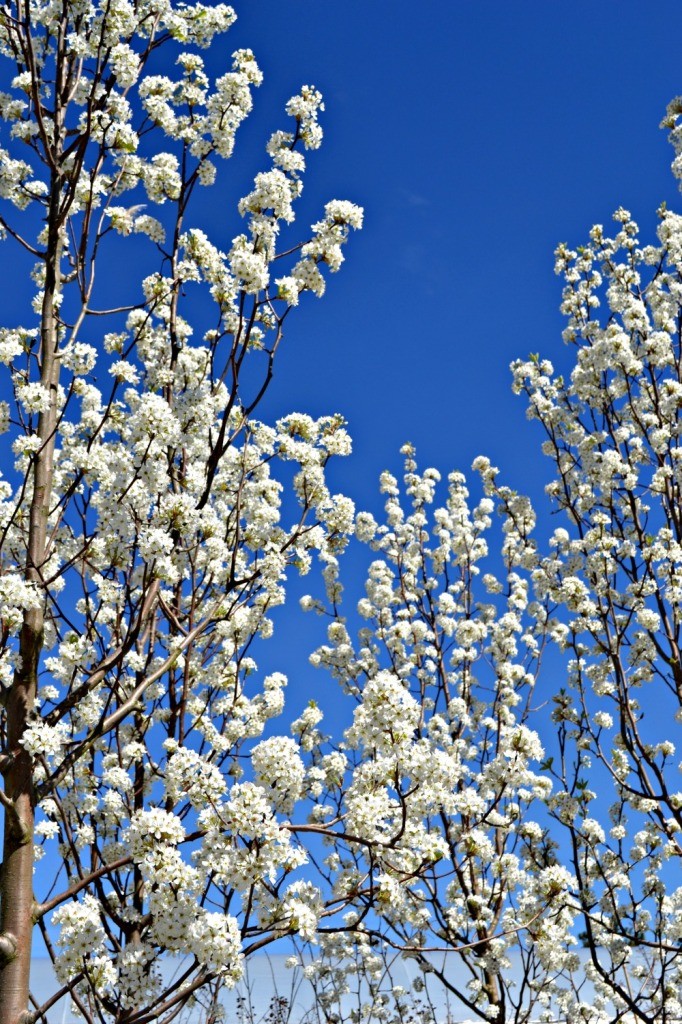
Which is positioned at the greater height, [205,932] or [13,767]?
[13,767]

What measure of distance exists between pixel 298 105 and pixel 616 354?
4.52 m

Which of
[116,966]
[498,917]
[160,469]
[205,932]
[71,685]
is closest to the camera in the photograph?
[205,932]

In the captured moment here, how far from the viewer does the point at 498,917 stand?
8.95 m

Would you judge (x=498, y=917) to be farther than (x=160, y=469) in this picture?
Yes

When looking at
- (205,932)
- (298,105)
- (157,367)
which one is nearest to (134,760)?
(205,932)

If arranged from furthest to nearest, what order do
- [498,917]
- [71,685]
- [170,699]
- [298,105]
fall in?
[498,917], [170,699], [298,105], [71,685]

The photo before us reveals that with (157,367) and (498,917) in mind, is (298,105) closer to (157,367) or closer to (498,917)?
(157,367)

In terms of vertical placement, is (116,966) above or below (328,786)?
below

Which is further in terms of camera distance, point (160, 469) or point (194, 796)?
point (160, 469)

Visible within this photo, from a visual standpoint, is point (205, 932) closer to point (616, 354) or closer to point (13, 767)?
point (13, 767)

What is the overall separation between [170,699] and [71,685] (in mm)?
1115

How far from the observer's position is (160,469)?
500 centimetres

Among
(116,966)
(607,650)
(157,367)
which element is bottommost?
(116,966)

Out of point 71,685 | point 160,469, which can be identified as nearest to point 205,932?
point 71,685
